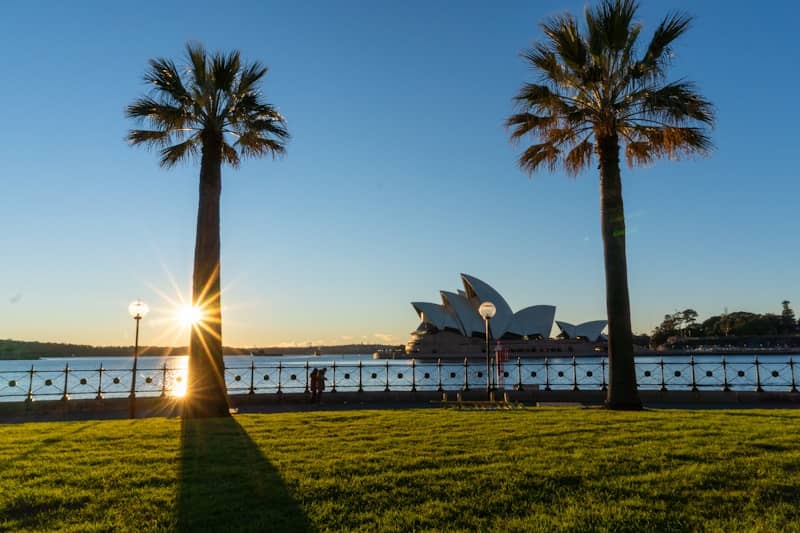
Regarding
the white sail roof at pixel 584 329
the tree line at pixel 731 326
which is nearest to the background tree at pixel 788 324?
the tree line at pixel 731 326

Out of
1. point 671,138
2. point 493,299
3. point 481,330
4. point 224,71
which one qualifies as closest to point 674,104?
point 671,138

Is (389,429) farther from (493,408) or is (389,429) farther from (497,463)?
(493,408)

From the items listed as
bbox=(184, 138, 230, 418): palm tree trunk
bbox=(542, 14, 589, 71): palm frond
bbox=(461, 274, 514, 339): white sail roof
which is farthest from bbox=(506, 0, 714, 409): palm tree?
→ bbox=(461, 274, 514, 339): white sail roof

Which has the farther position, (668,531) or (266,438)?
(266,438)

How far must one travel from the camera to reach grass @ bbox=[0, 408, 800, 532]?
186 inches

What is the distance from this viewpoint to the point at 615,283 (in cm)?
1493

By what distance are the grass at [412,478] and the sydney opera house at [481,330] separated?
67.2 metres

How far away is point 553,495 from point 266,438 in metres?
5.11

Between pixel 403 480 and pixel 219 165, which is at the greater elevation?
pixel 219 165

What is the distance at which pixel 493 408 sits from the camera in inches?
572

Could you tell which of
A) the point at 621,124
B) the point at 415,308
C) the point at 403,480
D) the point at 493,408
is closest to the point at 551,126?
the point at 621,124

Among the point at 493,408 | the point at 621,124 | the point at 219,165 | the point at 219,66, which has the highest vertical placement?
the point at 219,66

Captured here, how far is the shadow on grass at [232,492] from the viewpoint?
4.70 m

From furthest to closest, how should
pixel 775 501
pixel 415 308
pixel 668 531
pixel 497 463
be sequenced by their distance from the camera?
pixel 415 308
pixel 497 463
pixel 775 501
pixel 668 531
